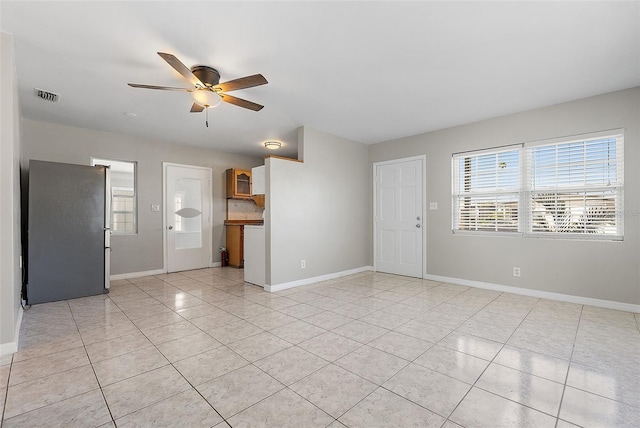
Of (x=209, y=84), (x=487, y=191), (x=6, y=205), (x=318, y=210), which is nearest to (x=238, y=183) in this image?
(x=318, y=210)

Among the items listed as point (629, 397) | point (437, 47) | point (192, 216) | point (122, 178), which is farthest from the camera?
point (192, 216)

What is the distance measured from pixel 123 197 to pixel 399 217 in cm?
511

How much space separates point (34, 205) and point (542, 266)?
21.9ft

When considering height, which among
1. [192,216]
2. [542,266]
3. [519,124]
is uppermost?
[519,124]

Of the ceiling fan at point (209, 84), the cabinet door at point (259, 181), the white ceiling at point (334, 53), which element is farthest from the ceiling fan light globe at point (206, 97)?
the cabinet door at point (259, 181)

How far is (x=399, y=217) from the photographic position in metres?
5.33

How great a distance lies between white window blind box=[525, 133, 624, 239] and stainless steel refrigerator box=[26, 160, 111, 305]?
6.11m

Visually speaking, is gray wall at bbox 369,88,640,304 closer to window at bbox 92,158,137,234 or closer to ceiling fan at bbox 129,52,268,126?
ceiling fan at bbox 129,52,268,126

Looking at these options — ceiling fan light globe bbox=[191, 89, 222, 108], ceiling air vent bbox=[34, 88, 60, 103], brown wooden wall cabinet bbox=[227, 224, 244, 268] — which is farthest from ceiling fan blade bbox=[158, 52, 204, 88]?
brown wooden wall cabinet bbox=[227, 224, 244, 268]

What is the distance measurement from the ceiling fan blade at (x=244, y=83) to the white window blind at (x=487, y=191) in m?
3.47

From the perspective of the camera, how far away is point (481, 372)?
6.75 feet

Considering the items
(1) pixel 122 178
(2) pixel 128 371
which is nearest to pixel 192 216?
(1) pixel 122 178

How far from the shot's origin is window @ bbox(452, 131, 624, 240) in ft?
11.4

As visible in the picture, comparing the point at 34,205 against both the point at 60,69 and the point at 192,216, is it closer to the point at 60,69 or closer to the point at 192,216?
the point at 60,69
